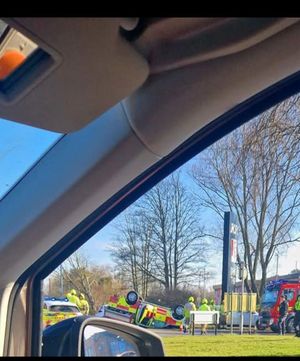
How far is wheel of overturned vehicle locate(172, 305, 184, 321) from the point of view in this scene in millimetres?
1878

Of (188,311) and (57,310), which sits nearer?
(57,310)

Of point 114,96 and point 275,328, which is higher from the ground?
point 114,96

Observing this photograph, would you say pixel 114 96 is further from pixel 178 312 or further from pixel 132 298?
pixel 178 312

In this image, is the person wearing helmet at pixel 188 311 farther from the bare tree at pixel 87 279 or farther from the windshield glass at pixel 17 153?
the windshield glass at pixel 17 153

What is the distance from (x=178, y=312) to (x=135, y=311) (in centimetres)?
17

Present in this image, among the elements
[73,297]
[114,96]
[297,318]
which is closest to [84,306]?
[73,297]

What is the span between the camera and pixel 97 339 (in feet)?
5.82

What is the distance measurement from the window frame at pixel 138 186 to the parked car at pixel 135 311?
246mm

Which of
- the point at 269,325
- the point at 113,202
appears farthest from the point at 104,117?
the point at 269,325

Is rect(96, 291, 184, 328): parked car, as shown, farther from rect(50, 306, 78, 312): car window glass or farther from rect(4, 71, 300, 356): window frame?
rect(4, 71, 300, 356): window frame

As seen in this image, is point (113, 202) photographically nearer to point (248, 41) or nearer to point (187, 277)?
point (187, 277)

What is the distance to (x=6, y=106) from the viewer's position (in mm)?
1335

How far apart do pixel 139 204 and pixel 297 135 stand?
623 millimetres

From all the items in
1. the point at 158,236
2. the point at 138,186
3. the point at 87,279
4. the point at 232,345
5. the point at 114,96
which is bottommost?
the point at 232,345
